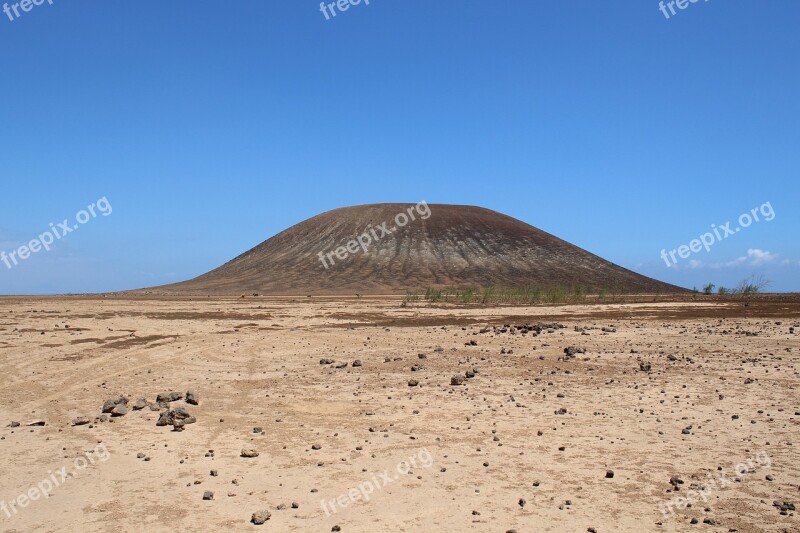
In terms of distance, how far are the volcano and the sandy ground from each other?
59.6 m

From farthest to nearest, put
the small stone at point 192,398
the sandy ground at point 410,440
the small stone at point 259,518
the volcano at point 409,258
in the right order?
the volcano at point 409,258
the small stone at point 192,398
the sandy ground at point 410,440
the small stone at point 259,518

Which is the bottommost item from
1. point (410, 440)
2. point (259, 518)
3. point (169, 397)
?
point (410, 440)

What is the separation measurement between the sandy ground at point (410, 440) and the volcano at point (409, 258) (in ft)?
196

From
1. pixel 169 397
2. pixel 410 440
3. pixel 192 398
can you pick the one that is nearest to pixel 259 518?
pixel 410 440

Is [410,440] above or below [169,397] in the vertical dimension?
below

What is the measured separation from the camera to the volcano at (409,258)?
281ft

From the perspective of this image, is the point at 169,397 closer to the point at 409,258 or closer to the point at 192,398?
the point at 192,398

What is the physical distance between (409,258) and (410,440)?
287 feet

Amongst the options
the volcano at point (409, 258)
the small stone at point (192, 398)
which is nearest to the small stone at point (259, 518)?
the small stone at point (192, 398)

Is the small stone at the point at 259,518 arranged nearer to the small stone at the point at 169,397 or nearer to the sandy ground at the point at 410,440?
the sandy ground at the point at 410,440

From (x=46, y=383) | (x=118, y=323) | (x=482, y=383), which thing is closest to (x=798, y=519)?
(x=482, y=383)

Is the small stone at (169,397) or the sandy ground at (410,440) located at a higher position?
the small stone at (169,397)

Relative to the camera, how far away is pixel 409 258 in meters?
96.2

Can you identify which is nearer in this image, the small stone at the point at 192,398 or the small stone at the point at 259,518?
the small stone at the point at 259,518
